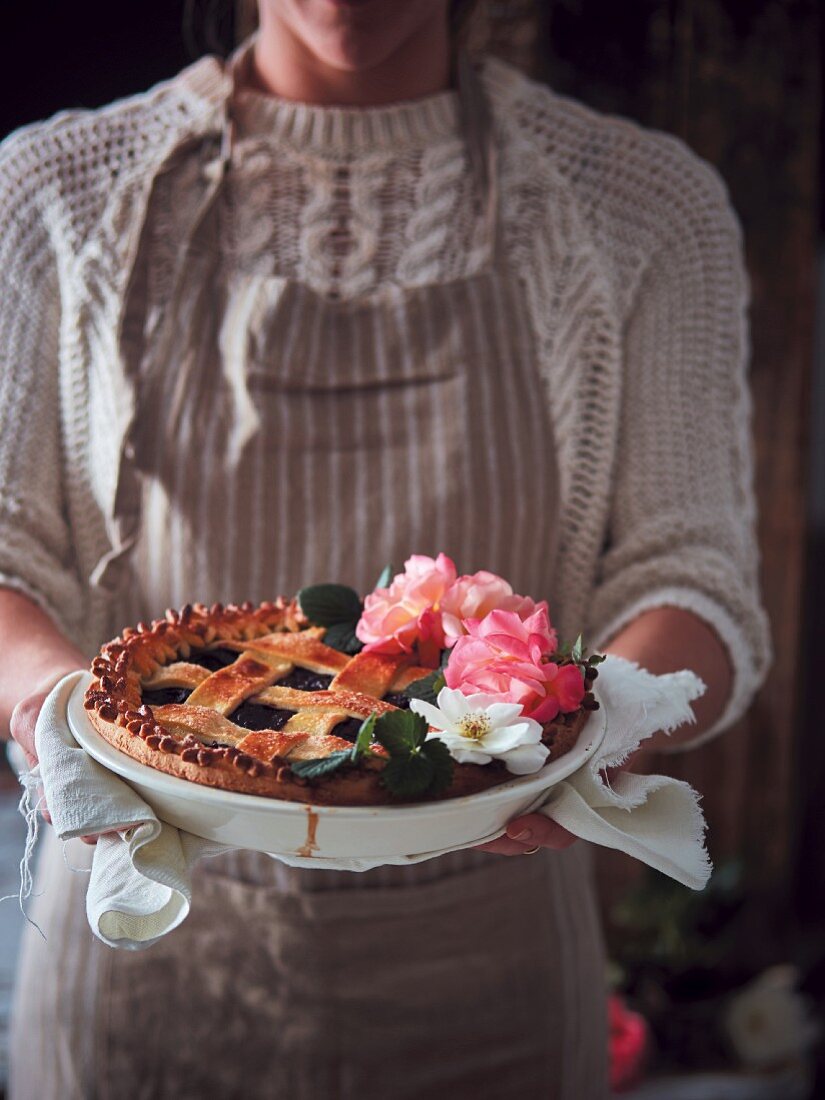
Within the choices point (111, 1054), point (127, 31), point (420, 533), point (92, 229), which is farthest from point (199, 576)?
point (127, 31)

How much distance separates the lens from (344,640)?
33.0 inches

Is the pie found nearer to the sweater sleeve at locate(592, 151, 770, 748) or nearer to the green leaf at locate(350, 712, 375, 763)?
the green leaf at locate(350, 712, 375, 763)

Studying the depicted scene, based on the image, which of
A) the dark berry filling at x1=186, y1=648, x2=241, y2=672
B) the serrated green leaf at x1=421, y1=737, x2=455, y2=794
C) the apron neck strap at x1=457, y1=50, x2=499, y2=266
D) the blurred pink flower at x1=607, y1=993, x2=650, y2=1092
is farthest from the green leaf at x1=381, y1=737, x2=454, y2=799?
the blurred pink flower at x1=607, y1=993, x2=650, y2=1092

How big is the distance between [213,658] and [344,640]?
97mm

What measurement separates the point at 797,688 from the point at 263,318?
1195 mm

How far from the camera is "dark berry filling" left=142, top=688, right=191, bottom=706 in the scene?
768mm

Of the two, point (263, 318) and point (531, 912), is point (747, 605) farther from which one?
point (263, 318)

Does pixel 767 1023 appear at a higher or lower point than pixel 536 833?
lower

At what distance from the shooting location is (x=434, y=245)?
115 centimetres

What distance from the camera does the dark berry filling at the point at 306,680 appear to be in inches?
31.3

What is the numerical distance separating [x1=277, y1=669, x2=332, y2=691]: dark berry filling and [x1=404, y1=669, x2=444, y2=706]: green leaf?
2.6 inches

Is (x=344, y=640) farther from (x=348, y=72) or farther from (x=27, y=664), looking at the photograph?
(x=348, y=72)

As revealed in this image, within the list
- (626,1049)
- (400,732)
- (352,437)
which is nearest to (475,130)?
(352,437)

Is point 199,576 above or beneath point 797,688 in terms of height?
above
